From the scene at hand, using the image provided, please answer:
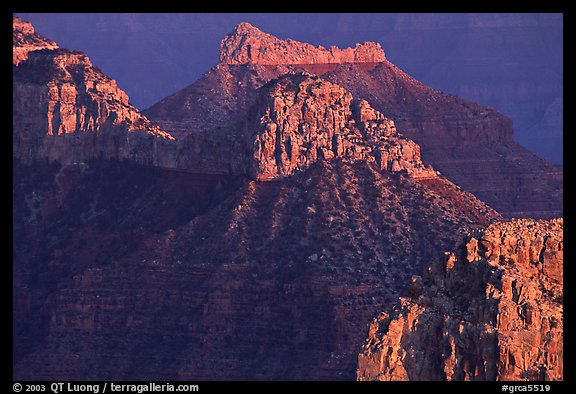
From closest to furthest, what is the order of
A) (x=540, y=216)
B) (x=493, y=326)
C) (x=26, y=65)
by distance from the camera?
(x=493, y=326) → (x=26, y=65) → (x=540, y=216)

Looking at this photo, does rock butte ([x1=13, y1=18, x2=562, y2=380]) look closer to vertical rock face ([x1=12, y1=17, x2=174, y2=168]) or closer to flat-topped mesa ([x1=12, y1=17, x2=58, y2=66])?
vertical rock face ([x1=12, y1=17, x2=174, y2=168])

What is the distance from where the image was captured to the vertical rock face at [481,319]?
6781 cm

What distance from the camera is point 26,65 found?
5694 inches

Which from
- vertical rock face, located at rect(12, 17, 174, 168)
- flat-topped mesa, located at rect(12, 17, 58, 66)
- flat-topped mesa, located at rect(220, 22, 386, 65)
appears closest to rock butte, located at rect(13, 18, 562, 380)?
vertical rock face, located at rect(12, 17, 174, 168)

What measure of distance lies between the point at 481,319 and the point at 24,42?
85154 millimetres

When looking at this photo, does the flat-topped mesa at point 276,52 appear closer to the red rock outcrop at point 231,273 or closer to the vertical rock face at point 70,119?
the vertical rock face at point 70,119

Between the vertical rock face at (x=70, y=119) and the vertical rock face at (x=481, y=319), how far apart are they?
66915 millimetres

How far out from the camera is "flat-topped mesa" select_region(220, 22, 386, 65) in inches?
7092

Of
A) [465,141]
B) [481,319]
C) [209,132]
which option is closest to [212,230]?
[209,132]

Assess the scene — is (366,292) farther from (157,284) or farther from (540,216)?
(540,216)

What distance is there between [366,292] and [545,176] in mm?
57493

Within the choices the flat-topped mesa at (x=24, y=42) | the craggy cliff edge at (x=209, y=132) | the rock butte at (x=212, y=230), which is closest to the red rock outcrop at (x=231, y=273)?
the rock butte at (x=212, y=230)

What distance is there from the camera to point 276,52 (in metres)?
182

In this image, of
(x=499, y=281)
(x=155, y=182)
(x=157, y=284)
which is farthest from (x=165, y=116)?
(x=499, y=281)
